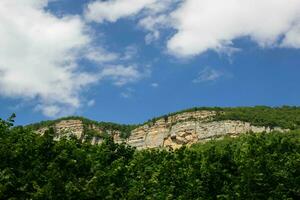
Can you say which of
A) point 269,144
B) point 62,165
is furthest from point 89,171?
point 269,144

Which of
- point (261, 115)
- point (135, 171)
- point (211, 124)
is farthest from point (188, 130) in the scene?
point (135, 171)

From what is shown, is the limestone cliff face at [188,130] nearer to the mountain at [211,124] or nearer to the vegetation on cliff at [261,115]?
the mountain at [211,124]

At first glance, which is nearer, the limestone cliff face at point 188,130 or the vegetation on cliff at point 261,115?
the vegetation on cliff at point 261,115

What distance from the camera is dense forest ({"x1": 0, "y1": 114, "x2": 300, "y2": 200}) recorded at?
A: 105 feet

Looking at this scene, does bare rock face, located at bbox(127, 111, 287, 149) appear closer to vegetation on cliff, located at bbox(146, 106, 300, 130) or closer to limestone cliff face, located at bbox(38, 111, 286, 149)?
limestone cliff face, located at bbox(38, 111, 286, 149)

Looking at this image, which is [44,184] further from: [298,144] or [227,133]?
[227,133]

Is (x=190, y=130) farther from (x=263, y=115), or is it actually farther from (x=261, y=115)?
(x=263, y=115)

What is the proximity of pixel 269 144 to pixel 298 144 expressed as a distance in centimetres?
391

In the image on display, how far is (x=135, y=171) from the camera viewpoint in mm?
44781

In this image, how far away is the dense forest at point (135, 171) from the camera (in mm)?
31859

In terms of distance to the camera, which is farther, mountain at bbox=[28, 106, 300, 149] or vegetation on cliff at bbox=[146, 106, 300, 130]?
mountain at bbox=[28, 106, 300, 149]

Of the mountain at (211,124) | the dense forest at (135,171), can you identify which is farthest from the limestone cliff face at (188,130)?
the dense forest at (135,171)

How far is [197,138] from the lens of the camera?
185 metres

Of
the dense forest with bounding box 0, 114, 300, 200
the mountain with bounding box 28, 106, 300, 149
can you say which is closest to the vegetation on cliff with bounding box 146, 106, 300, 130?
the mountain with bounding box 28, 106, 300, 149
